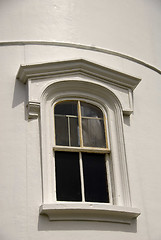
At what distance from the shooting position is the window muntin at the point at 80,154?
10.8 metres

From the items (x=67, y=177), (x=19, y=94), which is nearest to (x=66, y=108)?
(x=19, y=94)

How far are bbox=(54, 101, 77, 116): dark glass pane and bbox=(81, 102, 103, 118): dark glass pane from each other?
0.16 metres

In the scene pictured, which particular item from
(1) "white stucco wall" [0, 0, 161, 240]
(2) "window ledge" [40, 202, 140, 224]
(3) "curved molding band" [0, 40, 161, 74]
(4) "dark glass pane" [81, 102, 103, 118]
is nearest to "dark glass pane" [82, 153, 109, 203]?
(2) "window ledge" [40, 202, 140, 224]

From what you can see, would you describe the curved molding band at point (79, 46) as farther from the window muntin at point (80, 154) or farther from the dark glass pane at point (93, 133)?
the dark glass pane at point (93, 133)

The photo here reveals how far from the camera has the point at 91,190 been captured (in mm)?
10922

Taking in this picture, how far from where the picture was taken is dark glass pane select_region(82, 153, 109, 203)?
35.8 ft

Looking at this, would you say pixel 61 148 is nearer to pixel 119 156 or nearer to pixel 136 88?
pixel 119 156

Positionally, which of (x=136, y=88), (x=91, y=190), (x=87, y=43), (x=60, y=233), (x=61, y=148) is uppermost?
(x=87, y=43)

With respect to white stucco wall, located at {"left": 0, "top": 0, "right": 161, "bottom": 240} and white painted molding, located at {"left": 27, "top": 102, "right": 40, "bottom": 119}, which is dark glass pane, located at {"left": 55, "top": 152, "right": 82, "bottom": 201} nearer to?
white stucco wall, located at {"left": 0, "top": 0, "right": 161, "bottom": 240}

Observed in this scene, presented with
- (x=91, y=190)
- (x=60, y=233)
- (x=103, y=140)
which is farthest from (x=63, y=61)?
(x=60, y=233)

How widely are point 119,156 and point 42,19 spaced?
10.7 ft

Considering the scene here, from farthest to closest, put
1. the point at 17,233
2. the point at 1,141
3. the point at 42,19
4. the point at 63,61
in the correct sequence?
the point at 42,19 → the point at 63,61 → the point at 1,141 → the point at 17,233

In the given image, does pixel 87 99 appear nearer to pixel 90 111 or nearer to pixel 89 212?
pixel 90 111

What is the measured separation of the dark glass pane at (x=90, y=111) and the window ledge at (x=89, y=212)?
1.90 metres
